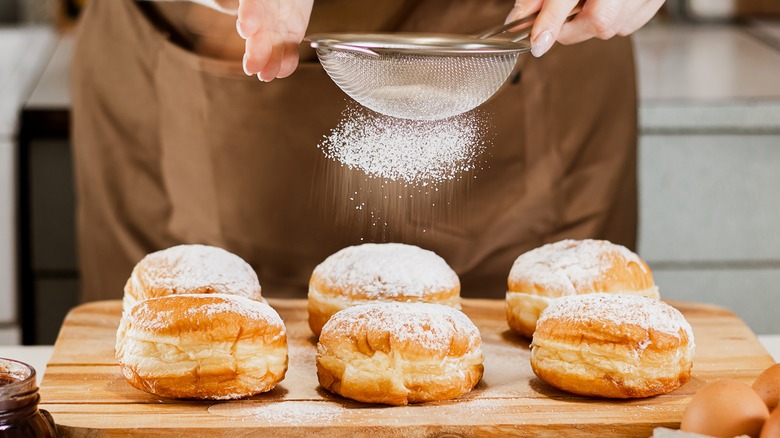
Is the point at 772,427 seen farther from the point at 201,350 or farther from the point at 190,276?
the point at 190,276

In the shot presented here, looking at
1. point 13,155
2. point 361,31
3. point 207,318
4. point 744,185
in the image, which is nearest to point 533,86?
point 361,31

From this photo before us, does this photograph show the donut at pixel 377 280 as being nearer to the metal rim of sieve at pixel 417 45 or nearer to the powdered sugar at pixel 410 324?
the powdered sugar at pixel 410 324

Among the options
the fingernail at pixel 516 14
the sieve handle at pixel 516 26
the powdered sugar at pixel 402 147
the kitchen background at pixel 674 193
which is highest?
the fingernail at pixel 516 14

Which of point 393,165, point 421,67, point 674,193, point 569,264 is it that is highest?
point 421,67

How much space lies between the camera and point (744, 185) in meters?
2.33

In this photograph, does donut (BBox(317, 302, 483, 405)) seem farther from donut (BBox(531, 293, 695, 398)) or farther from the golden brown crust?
the golden brown crust

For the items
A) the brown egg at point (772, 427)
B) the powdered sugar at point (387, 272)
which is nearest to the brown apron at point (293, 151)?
the powdered sugar at point (387, 272)

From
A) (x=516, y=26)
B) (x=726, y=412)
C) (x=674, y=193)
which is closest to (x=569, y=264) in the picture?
(x=516, y=26)

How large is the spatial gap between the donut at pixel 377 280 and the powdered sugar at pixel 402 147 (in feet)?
0.37

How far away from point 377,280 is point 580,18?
460 millimetres

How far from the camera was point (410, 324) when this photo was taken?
112 centimetres

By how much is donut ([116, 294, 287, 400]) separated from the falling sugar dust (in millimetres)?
335

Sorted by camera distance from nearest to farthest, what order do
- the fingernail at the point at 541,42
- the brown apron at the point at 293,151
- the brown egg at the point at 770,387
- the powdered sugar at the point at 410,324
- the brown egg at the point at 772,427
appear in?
1. the brown egg at the point at 772,427
2. the brown egg at the point at 770,387
3. the powdered sugar at the point at 410,324
4. the fingernail at the point at 541,42
5. the brown apron at the point at 293,151

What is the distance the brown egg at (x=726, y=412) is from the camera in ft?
3.08
